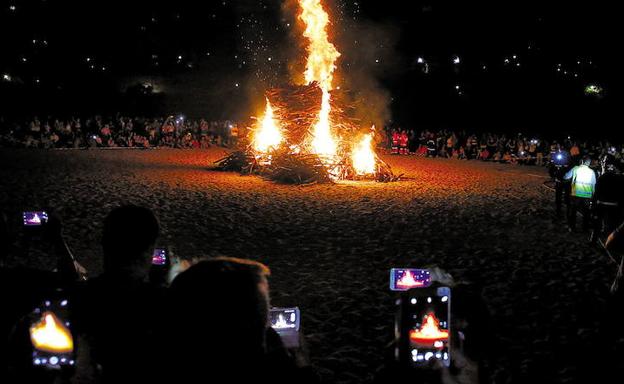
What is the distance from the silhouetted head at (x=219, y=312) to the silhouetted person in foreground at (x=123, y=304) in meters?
0.37

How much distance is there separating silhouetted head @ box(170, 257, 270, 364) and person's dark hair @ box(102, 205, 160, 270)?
2.47 feet

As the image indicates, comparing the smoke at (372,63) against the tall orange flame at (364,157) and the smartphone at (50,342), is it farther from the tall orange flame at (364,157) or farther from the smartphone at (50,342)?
the smartphone at (50,342)

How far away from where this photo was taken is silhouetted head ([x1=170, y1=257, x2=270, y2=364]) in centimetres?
202

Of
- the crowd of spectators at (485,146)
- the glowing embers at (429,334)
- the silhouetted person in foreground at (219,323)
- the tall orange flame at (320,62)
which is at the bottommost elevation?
the glowing embers at (429,334)

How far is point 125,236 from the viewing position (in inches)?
109

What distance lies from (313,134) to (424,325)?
18.8 metres

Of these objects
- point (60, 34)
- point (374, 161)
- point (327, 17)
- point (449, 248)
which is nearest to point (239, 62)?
point (60, 34)

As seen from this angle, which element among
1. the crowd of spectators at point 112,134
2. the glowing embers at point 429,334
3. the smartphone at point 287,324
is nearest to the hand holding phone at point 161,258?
the smartphone at point 287,324

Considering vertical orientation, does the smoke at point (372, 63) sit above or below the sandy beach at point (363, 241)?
above

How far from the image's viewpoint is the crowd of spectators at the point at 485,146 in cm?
2905

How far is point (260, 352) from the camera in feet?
6.86

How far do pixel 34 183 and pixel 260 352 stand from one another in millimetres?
16629

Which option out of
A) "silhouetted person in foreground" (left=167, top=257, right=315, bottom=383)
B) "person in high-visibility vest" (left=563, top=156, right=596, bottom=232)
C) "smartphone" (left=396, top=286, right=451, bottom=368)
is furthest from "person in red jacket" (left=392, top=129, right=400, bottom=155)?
"silhouetted person in foreground" (left=167, top=257, right=315, bottom=383)

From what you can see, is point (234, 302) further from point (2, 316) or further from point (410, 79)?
A: point (410, 79)
